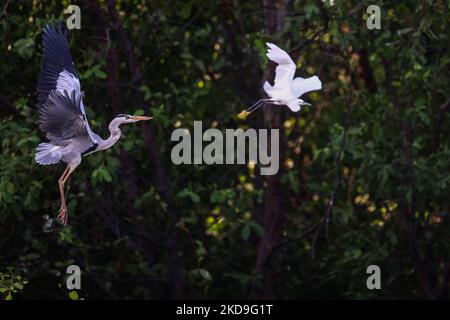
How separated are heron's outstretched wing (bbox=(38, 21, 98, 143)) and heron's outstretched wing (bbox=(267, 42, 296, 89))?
4.55 ft

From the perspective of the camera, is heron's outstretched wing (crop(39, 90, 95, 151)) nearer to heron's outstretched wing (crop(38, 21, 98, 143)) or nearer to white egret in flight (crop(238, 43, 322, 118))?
heron's outstretched wing (crop(38, 21, 98, 143))

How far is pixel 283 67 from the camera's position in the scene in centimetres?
889

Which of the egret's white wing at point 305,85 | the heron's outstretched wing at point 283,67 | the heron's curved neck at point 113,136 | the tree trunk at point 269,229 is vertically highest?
the heron's outstretched wing at point 283,67

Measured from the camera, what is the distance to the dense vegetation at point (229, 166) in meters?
10.5

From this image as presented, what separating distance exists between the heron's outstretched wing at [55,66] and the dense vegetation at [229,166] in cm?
75

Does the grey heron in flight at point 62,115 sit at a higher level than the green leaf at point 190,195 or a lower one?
higher

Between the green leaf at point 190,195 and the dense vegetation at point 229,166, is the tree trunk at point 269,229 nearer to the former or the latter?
the dense vegetation at point 229,166

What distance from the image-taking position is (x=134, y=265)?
1137 cm

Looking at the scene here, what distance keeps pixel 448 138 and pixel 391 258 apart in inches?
45.6

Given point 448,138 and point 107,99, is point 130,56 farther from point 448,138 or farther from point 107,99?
point 448,138

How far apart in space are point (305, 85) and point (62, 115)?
167 centimetres

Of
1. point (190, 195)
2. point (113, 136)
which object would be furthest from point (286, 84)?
point (190, 195)

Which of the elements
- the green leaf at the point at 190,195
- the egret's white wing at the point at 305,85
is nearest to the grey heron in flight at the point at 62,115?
the egret's white wing at the point at 305,85
